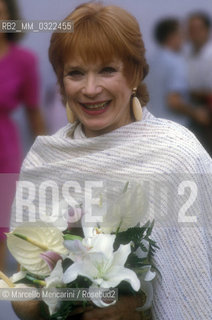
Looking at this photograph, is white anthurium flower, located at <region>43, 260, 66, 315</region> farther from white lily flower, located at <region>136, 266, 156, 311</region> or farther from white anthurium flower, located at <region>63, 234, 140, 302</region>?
white lily flower, located at <region>136, 266, 156, 311</region>

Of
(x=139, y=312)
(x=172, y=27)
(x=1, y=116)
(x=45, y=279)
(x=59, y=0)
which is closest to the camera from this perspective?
(x=45, y=279)

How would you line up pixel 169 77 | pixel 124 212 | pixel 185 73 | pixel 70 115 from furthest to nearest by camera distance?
pixel 185 73, pixel 169 77, pixel 70 115, pixel 124 212

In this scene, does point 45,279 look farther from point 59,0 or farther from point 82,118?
point 59,0

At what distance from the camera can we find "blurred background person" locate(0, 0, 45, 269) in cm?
454

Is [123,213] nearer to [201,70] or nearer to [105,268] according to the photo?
[105,268]

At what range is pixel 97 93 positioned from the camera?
327 centimetres

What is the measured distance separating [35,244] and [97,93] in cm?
67

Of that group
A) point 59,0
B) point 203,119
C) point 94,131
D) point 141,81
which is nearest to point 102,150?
point 94,131

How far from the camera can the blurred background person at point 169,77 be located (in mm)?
6477

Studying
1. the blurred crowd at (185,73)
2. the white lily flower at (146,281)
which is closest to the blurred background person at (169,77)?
the blurred crowd at (185,73)

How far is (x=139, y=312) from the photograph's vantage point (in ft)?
9.89

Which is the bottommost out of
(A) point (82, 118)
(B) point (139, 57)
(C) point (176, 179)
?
(C) point (176, 179)

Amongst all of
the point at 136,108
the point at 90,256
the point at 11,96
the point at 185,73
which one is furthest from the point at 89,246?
the point at 185,73

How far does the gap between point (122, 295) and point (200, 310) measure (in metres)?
0.41
